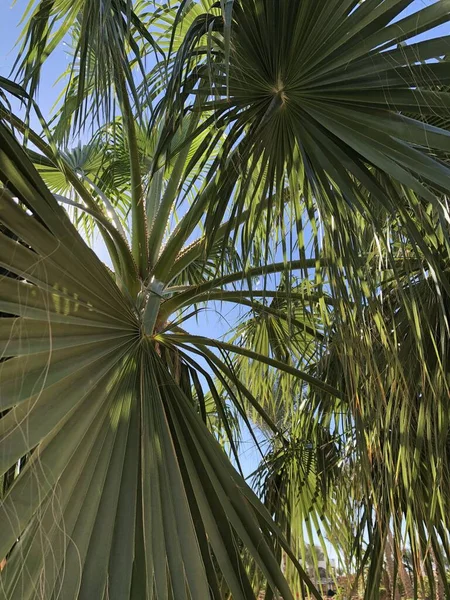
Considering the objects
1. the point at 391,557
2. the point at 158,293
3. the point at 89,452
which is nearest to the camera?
the point at 89,452

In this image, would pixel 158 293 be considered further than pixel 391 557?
No

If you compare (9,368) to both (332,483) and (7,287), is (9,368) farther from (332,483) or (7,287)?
(332,483)

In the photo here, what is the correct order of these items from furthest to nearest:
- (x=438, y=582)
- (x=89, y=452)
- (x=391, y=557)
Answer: (x=438, y=582) → (x=391, y=557) → (x=89, y=452)

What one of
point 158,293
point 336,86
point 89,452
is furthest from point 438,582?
point 336,86

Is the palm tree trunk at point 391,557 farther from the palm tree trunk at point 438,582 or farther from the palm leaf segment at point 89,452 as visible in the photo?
the palm leaf segment at point 89,452

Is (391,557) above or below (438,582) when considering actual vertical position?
above

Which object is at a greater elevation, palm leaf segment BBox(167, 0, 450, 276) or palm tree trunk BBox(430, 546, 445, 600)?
palm leaf segment BBox(167, 0, 450, 276)

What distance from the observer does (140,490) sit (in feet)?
4.34

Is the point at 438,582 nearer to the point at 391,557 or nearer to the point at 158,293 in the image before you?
the point at 391,557

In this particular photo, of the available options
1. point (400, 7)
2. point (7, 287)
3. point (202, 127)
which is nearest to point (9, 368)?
point (7, 287)

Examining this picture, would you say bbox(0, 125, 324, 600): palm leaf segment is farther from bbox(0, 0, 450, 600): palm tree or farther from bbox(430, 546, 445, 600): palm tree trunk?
bbox(430, 546, 445, 600): palm tree trunk

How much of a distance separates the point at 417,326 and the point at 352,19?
736mm

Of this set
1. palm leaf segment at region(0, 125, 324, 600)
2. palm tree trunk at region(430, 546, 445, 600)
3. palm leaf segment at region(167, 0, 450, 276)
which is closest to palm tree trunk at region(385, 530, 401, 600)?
palm tree trunk at region(430, 546, 445, 600)

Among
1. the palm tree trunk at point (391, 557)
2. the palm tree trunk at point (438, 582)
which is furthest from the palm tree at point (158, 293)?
the palm tree trunk at point (438, 582)
